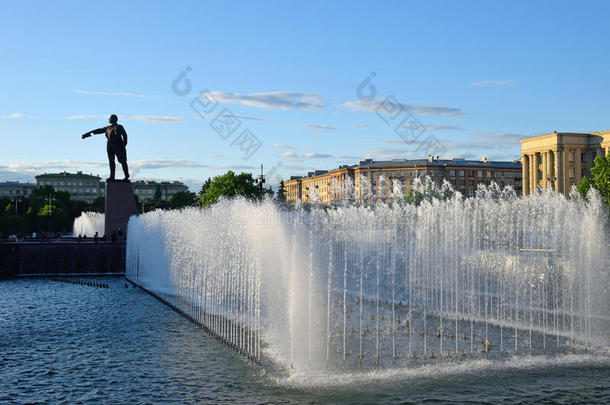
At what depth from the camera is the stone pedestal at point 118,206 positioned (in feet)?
154

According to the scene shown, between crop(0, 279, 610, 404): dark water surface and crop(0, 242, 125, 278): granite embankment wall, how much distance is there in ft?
79.2

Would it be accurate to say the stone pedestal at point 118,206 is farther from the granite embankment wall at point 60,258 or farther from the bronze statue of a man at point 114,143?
the granite embankment wall at point 60,258

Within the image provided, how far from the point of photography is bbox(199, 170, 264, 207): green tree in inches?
3848

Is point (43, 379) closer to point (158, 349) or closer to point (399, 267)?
point (158, 349)

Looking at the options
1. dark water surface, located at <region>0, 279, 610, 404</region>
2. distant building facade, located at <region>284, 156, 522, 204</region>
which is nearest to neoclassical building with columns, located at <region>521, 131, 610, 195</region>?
distant building facade, located at <region>284, 156, 522, 204</region>

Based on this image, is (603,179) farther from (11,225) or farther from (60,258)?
(11,225)

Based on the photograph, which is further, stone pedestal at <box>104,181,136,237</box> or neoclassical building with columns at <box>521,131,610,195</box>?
neoclassical building with columns at <box>521,131,610,195</box>

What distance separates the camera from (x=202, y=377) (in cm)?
1578

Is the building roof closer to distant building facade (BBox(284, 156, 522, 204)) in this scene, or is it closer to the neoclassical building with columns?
distant building facade (BBox(284, 156, 522, 204))

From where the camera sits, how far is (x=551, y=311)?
25.2 metres

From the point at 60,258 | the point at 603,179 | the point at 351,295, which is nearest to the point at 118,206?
the point at 60,258

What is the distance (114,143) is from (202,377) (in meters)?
35.2

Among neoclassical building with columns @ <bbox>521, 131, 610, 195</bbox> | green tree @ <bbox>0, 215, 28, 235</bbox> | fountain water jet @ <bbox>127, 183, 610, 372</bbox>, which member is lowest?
fountain water jet @ <bbox>127, 183, 610, 372</bbox>

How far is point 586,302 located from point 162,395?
20.4 m
